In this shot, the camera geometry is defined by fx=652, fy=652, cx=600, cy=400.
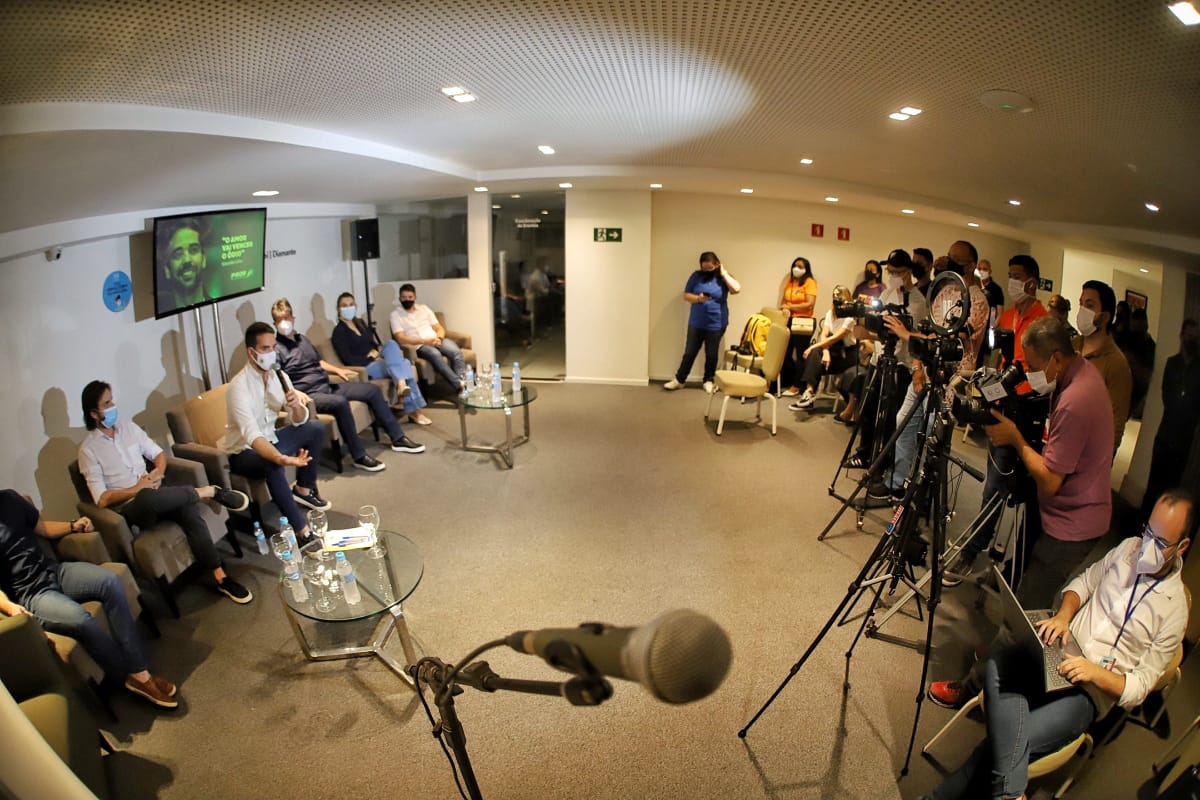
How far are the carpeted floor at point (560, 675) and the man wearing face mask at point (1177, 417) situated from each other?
3.18 ft

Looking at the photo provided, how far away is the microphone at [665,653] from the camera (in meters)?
0.81

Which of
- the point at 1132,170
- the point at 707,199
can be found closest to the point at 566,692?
the point at 1132,170

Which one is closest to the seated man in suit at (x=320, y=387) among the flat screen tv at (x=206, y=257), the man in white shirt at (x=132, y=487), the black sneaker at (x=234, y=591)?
the flat screen tv at (x=206, y=257)

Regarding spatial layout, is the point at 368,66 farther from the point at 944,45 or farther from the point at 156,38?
the point at 944,45

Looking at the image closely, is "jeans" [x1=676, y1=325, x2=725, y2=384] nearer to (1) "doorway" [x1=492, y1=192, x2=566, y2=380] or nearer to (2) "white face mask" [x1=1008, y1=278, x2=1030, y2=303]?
(1) "doorway" [x1=492, y1=192, x2=566, y2=380]

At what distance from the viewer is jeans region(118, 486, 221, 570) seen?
11.4 ft

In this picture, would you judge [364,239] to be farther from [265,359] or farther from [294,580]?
[294,580]

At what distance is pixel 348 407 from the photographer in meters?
5.36

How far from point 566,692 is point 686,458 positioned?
4.83m

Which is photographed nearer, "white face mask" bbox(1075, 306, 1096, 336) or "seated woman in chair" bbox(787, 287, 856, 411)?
"white face mask" bbox(1075, 306, 1096, 336)

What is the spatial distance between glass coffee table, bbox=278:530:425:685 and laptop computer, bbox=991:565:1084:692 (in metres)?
2.45

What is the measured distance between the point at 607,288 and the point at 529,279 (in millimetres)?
1092

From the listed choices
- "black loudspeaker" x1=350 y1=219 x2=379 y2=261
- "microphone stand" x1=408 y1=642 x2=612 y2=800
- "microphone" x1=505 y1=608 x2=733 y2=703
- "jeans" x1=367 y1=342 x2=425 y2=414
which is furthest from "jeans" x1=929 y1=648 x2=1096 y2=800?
"black loudspeaker" x1=350 y1=219 x2=379 y2=261

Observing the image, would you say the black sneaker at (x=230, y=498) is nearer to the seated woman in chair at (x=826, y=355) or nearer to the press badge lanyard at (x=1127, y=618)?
the press badge lanyard at (x=1127, y=618)
